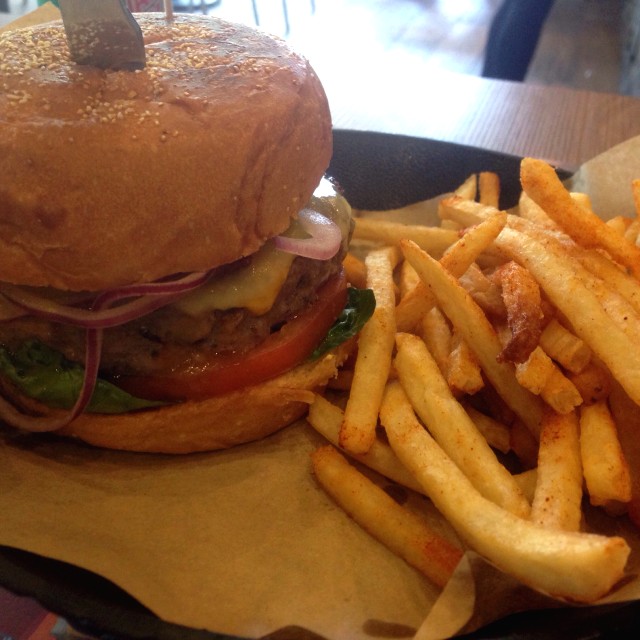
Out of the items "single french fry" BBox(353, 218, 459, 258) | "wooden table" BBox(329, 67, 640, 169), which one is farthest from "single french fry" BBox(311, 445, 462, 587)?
"wooden table" BBox(329, 67, 640, 169)

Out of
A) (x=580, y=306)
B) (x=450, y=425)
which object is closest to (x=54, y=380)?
(x=450, y=425)

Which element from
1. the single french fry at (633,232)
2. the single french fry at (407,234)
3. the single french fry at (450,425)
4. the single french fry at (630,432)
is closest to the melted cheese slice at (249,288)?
the single french fry at (450,425)

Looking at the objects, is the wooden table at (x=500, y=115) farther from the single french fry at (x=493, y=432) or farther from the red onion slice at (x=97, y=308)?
the red onion slice at (x=97, y=308)

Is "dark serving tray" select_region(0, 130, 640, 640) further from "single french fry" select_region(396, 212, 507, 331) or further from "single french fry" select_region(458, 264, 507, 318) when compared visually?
"single french fry" select_region(396, 212, 507, 331)

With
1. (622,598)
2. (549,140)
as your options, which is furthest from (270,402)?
(549,140)

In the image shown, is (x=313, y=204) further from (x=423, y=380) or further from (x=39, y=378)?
→ (x=39, y=378)
